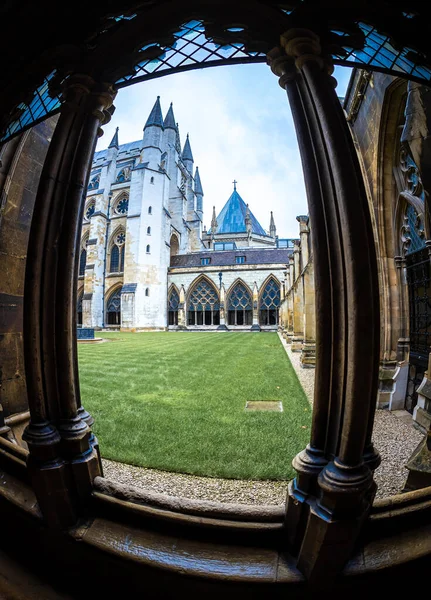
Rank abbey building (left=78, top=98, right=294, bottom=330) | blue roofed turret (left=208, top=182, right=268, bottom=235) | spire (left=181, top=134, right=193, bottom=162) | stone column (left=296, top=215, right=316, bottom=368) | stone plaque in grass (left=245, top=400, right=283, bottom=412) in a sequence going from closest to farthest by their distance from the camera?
stone plaque in grass (left=245, top=400, right=283, bottom=412) < stone column (left=296, top=215, right=316, bottom=368) < abbey building (left=78, top=98, right=294, bottom=330) < spire (left=181, top=134, right=193, bottom=162) < blue roofed turret (left=208, top=182, right=268, bottom=235)

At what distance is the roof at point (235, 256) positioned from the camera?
29.4 meters

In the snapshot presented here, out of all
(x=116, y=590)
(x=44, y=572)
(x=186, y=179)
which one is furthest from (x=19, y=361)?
(x=186, y=179)

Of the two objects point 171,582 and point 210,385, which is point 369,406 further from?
point 210,385

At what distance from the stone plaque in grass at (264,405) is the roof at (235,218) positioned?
42.2 metres

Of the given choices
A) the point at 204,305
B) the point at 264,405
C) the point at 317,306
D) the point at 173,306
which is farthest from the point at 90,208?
the point at 317,306

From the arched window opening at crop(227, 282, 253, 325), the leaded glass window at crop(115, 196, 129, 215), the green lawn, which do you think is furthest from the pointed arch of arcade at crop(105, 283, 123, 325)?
the green lawn

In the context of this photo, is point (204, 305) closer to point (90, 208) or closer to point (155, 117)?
point (90, 208)

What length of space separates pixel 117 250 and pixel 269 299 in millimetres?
16976

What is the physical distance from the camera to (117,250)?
30703mm

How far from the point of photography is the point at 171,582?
1102 millimetres

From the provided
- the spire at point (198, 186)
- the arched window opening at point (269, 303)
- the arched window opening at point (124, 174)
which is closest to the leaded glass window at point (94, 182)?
the arched window opening at point (124, 174)

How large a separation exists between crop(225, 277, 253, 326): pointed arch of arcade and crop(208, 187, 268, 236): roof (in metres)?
19.4

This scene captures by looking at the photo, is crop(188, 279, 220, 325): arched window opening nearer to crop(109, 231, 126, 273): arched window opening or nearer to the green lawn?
crop(109, 231, 126, 273): arched window opening

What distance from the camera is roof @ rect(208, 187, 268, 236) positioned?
45.7 meters
